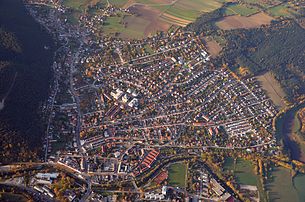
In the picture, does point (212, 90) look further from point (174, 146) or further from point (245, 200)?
point (245, 200)

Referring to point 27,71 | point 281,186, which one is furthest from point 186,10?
point 281,186

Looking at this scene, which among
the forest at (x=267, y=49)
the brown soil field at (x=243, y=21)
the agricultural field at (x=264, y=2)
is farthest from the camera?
the agricultural field at (x=264, y=2)

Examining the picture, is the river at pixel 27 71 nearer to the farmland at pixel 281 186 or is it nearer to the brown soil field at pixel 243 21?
the farmland at pixel 281 186

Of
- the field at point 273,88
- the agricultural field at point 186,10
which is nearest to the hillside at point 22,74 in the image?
the agricultural field at point 186,10

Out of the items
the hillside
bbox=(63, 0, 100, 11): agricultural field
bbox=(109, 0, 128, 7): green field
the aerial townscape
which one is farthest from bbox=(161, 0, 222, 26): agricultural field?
the hillside

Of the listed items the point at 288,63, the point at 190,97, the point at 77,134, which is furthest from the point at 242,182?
the point at 288,63
